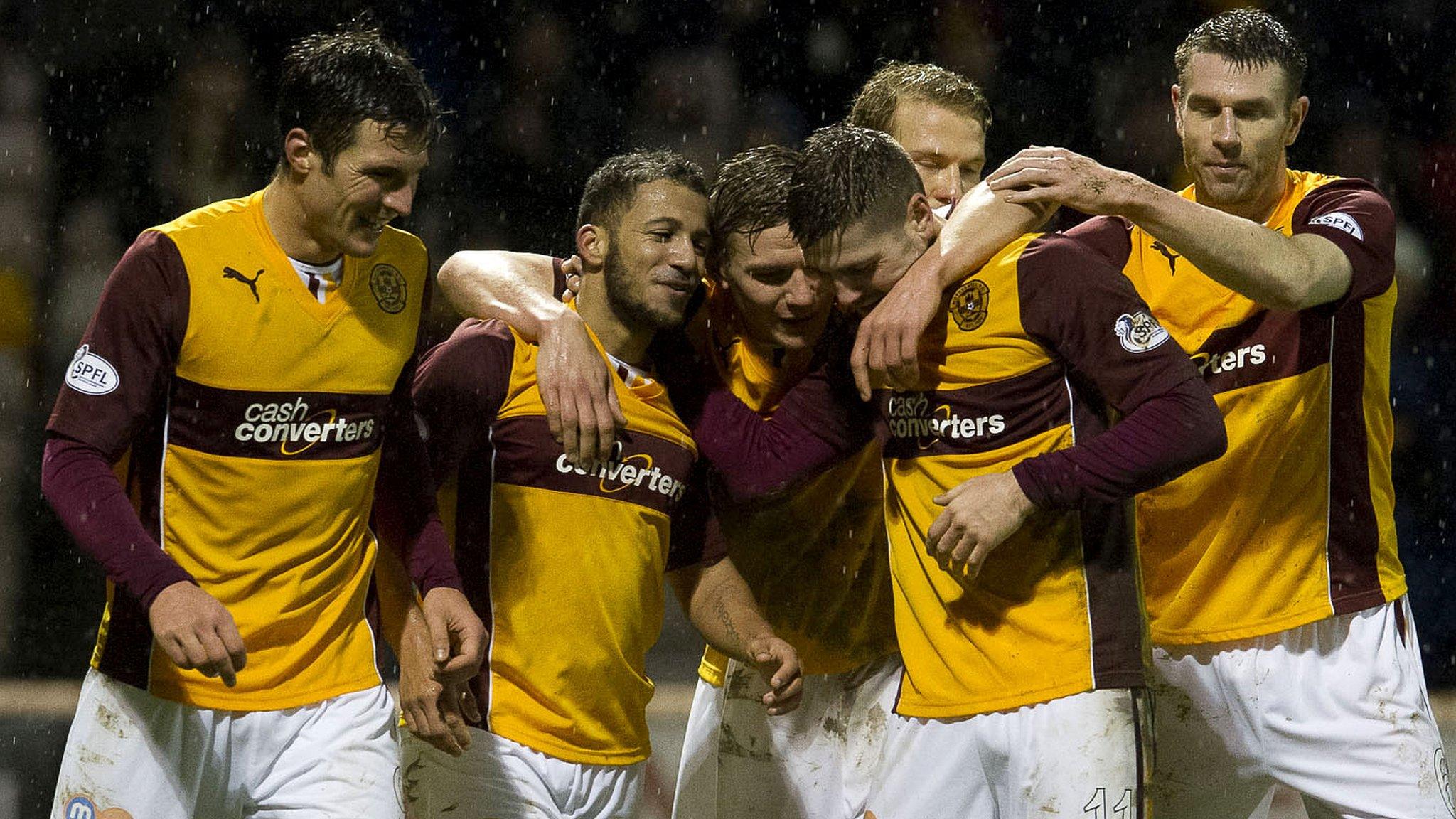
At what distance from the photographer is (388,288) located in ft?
11.1

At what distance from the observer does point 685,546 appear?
375cm

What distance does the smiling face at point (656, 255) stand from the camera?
3564mm

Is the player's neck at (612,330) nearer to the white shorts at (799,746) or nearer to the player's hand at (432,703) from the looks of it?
the player's hand at (432,703)

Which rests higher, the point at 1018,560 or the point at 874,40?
the point at 874,40

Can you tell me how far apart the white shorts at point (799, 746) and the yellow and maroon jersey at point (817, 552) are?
81mm

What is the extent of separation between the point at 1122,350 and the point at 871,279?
1.89 ft

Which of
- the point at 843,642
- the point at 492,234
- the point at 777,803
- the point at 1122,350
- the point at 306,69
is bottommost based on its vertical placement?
the point at 777,803

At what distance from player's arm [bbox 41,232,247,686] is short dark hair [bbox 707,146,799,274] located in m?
1.20

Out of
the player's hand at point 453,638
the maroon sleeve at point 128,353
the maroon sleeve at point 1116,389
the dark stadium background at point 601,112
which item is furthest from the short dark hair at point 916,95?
the dark stadium background at point 601,112

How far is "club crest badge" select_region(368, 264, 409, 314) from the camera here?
3.35 metres

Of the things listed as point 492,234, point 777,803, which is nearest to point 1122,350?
point 777,803

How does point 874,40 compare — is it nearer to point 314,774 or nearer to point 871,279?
point 871,279

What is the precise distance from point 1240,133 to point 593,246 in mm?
1468

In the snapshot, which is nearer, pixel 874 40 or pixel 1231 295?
pixel 1231 295
